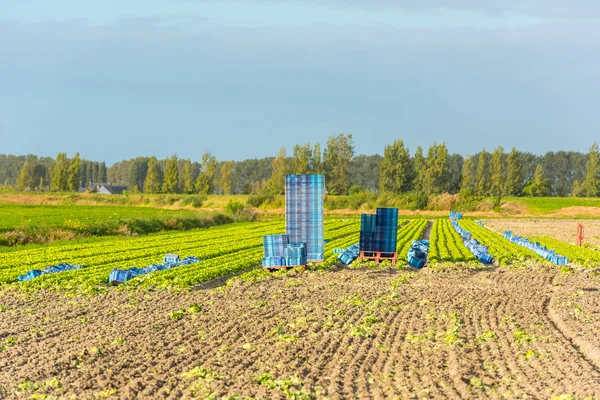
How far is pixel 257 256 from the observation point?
87.8 feet

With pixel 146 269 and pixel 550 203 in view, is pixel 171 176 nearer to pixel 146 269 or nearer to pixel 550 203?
pixel 550 203

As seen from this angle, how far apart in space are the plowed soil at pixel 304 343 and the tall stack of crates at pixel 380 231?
5.86m

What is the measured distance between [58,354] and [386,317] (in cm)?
641

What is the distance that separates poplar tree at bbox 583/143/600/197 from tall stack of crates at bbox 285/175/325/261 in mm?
90954

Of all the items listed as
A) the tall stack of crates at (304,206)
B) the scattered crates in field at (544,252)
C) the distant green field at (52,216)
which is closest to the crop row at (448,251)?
the scattered crates in field at (544,252)

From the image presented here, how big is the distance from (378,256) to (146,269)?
26.1 ft

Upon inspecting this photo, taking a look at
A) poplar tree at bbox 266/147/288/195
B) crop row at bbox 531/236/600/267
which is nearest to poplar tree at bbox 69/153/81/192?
poplar tree at bbox 266/147/288/195

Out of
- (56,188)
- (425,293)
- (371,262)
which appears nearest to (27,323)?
(425,293)

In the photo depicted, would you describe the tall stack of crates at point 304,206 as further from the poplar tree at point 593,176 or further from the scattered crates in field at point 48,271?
the poplar tree at point 593,176

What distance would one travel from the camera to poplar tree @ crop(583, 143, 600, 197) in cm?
10400

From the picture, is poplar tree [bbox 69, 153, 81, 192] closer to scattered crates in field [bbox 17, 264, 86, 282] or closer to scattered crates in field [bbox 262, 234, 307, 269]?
scattered crates in field [bbox 17, 264, 86, 282]

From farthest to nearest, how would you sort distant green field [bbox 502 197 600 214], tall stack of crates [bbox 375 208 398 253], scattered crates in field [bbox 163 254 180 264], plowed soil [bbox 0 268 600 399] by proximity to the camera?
1. distant green field [bbox 502 197 600 214]
2. tall stack of crates [bbox 375 208 398 253]
3. scattered crates in field [bbox 163 254 180 264]
4. plowed soil [bbox 0 268 600 399]

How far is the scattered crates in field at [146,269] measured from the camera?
61.9 ft

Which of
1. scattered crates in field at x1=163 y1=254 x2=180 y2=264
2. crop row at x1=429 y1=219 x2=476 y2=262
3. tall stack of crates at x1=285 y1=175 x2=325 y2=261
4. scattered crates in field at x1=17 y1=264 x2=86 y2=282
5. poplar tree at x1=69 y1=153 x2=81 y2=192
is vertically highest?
poplar tree at x1=69 y1=153 x2=81 y2=192
